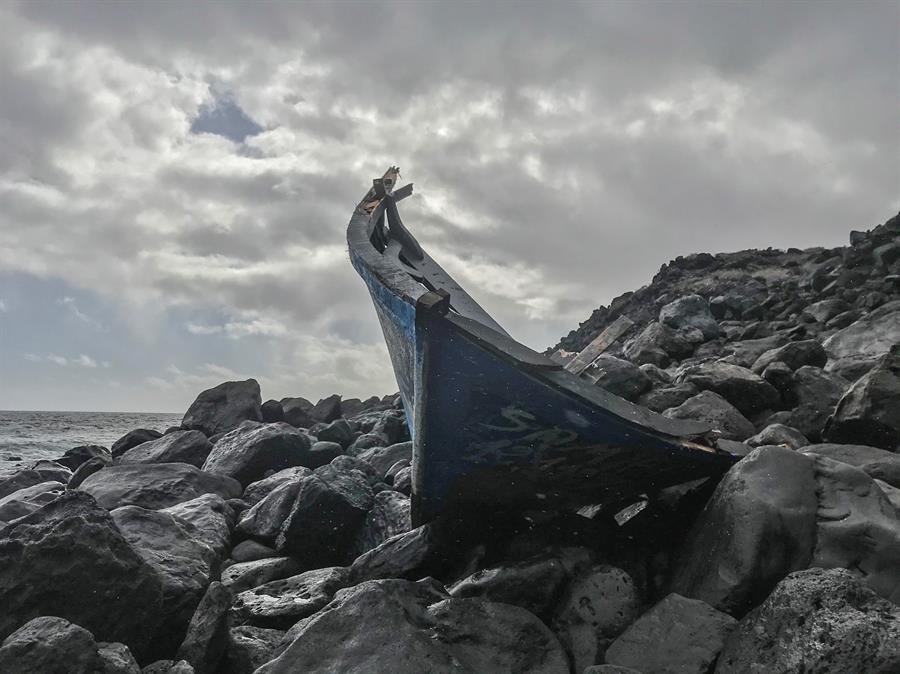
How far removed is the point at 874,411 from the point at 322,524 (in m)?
4.17

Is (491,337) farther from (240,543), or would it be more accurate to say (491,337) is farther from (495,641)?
(240,543)

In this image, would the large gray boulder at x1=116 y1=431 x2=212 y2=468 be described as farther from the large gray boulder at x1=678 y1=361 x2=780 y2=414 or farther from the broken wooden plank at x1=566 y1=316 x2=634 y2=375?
the large gray boulder at x1=678 y1=361 x2=780 y2=414

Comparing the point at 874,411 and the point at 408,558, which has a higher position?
the point at 874,411

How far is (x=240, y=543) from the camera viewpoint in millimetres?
5137

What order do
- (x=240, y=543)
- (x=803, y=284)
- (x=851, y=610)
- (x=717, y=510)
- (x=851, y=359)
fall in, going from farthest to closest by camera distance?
(x=803, y=284) < (x=851, y=359) < (x=240, y=543) < (x=717, y=510) < (x=851, y=610)

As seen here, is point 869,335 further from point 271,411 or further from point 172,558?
point 271,411

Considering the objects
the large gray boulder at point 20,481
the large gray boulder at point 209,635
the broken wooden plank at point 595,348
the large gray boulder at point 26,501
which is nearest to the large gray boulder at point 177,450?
the large gray boulder at point 20,481

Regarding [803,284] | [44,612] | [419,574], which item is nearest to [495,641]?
[419,574]

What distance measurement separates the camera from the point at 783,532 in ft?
10.3

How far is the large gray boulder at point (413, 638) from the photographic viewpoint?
2.66 meters

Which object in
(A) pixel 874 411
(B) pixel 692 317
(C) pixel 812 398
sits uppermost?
(B) pixel 692 317

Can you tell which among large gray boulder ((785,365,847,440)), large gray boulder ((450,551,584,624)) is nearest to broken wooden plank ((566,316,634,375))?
large gray boulder ((785,365,847,440))

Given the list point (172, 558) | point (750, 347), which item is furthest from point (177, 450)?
point (750, 347)

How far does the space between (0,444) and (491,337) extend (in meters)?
31.6
